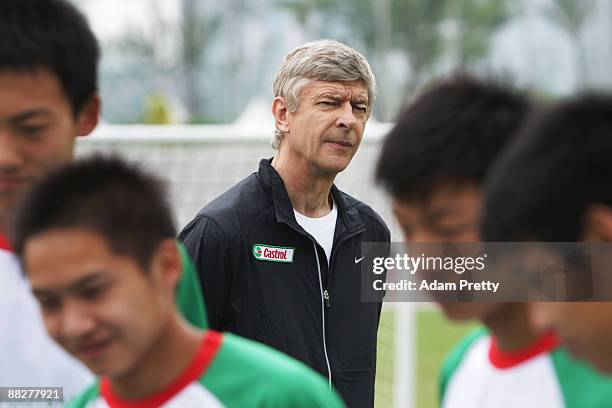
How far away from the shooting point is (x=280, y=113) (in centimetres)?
445

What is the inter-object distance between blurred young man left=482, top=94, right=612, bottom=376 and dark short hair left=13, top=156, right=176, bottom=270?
0.64 m

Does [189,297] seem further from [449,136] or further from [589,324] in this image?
[589,324]

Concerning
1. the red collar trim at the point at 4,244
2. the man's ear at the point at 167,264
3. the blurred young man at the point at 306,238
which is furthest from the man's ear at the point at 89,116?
the blurred young man at the point at 306,238

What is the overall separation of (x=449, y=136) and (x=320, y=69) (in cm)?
209

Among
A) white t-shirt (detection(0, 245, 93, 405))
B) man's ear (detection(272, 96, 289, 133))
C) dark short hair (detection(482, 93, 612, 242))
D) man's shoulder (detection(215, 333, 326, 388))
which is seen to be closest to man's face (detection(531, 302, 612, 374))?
dark short hair (detection(482, 93, 612, 242))

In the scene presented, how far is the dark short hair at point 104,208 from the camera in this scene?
2123 mm

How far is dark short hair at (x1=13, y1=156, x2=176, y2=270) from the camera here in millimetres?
2123

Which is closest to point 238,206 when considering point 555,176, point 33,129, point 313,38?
point 33,129

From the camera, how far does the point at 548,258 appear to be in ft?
6.20

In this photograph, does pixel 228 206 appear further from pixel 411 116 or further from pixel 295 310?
pixel 411 116

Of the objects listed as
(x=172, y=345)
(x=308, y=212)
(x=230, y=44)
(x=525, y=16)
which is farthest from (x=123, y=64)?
(x=172, y=345)

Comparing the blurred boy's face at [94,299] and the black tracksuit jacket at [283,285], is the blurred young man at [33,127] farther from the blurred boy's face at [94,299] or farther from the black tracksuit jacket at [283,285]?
the black tracksuit jacket at [283,285]

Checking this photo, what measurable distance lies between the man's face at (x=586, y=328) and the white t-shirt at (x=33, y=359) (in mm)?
1077

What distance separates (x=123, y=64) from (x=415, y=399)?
79.8 feet
